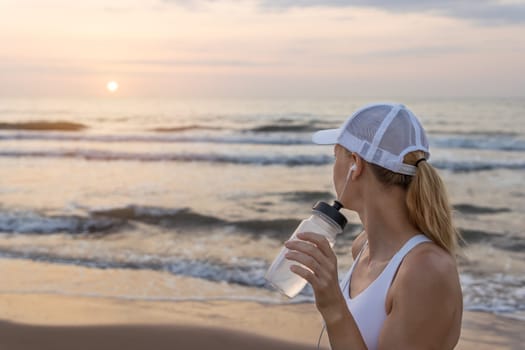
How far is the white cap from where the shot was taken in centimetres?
221

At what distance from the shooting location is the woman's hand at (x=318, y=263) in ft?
6.59

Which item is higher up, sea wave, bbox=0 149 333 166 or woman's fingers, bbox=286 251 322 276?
woman's fingers, bbox=286 251 322 276

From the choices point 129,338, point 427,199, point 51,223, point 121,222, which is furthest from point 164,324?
point 51,223

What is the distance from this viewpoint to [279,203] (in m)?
12.8

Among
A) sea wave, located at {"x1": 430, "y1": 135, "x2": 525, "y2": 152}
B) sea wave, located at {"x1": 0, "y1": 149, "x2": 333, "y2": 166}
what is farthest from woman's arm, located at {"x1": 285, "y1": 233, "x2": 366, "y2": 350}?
sea wave, located at {"x1": 430, "y1": 135, "x2": 525, "y2": 152}

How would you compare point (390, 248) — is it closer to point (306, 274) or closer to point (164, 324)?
point (306, 274)

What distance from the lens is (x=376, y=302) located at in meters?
2.21

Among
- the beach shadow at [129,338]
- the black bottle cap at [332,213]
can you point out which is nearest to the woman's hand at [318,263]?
the black bottle cap at [332,213]

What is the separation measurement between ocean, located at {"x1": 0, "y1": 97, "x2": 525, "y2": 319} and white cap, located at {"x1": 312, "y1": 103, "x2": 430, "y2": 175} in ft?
15.4

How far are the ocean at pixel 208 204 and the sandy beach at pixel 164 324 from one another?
279 mm

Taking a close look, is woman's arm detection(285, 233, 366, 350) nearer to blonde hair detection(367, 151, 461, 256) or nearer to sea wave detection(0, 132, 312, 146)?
blonde hair detection(367, 151, 461, 256)

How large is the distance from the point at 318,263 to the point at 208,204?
10747 millimetres

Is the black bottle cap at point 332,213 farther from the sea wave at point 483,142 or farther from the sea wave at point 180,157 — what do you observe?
the sea wave at point 483,142

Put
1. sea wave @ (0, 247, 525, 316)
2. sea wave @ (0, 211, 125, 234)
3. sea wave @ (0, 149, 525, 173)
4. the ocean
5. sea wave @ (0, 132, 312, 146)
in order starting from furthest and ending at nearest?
sea wave @ (0, 132, 312, 146), sea wave @ (0, 149, 525, 173), sea wave @ (0, 211, 125, 234), the ocean, sea wave @ (0, 247, 525, 316)
